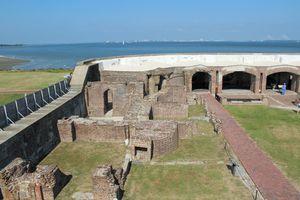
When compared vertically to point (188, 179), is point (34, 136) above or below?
above

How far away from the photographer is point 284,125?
60.0ft

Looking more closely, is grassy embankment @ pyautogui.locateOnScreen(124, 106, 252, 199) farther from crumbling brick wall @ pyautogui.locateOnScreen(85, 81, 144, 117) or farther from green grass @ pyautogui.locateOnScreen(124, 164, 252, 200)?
crumbling brick wall @ pyautogui.locateOnScreen(85, 81, 144, 117)

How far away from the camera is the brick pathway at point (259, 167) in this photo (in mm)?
10391

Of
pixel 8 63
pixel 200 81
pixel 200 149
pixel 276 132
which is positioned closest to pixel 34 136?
pixel 200 149

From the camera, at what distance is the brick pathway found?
1039 cm

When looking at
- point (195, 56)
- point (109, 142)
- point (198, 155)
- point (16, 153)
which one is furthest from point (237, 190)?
point (195, 56)

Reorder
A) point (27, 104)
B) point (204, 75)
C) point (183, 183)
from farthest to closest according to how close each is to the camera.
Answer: point (204, 75), point (27, 104), point (183, 183)

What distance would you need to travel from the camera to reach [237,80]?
33.0m

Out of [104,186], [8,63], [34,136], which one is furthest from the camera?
[8,63]

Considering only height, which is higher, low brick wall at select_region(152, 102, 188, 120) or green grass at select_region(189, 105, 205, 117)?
low brick wall at select_region(152, 102, 188, 120)

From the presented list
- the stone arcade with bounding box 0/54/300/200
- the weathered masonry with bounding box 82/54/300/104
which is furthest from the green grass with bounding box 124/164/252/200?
the weathered masonry with bounding box 82/54/300/104

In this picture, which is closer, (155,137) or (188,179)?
(188,179)

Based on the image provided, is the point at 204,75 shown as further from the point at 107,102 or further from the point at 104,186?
the point at 104,186

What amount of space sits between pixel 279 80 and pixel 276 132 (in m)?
16.5
